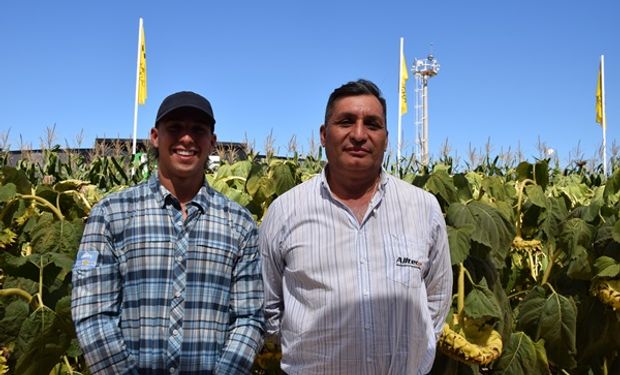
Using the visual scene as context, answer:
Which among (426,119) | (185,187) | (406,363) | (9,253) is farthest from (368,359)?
(426,119)

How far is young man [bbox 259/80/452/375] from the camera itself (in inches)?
85.7

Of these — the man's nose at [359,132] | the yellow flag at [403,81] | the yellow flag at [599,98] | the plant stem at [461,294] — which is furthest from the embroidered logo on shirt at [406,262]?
the yellow flag at [599,98]

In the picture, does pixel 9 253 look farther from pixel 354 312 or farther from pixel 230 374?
pixel 354 312

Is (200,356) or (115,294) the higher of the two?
(115,294)

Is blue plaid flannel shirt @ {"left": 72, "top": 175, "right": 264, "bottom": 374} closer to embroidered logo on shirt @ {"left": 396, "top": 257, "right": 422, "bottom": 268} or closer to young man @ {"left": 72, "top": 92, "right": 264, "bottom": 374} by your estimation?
young man @ {"left": 72, "top": 92, "right": 264, "bottom": 374}

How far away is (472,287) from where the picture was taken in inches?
114

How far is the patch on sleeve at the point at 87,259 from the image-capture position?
198 cm

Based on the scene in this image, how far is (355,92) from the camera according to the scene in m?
2.32

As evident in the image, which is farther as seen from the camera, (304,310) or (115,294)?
(304,310)

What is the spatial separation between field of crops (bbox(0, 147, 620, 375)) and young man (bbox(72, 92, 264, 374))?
608mm

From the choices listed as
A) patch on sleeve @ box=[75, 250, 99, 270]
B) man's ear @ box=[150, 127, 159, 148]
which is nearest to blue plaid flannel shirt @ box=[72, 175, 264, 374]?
patch on sleeve @ box=[75, 250, 99, 270]

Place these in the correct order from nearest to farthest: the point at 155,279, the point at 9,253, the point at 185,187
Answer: the point at 155,279 → the point at 185,187 → the point at 9,253

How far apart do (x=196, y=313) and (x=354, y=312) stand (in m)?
0.47

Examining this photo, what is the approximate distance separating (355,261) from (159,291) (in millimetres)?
594
